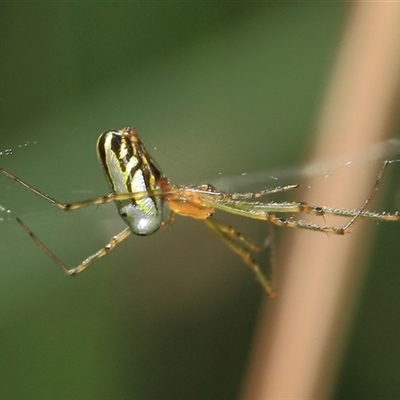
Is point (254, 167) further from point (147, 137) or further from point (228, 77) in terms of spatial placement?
point (147, 137)

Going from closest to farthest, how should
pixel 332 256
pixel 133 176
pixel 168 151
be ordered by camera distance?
pixel 133 176
pixel 168 151
pixel 332 256

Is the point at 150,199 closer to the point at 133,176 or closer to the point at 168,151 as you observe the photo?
the point at 133,176

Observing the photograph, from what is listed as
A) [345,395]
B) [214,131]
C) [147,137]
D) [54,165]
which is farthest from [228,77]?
[345,395]

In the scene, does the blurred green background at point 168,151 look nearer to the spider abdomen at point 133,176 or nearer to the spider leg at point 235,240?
the spider leg at point 235,240

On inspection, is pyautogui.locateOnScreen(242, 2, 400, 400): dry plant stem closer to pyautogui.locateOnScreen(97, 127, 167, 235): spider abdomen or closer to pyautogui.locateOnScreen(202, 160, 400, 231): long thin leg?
pyautogui.locateOnScreen(202, 160, 400, 231): long thin leg

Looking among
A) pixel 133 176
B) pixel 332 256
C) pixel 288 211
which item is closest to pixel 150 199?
pixel 133 176
